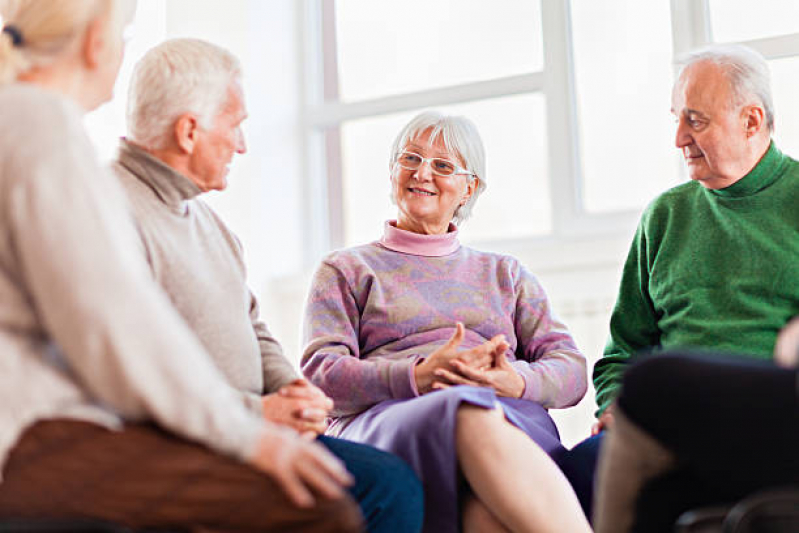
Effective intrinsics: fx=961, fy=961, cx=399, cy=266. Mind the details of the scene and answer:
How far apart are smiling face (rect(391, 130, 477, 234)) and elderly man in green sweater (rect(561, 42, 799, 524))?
0.49m

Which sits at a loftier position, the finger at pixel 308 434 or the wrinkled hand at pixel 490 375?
the wrinkled hand at pixel 490 375

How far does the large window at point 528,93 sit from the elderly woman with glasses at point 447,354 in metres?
0.87

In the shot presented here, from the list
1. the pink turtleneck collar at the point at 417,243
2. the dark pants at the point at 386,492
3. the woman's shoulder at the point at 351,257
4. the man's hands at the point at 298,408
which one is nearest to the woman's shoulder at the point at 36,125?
the man's hands at the point at 298,408

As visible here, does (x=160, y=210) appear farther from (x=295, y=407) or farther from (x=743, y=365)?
(x=743, y=365)

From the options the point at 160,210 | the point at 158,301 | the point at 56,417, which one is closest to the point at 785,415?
the point at 158,301

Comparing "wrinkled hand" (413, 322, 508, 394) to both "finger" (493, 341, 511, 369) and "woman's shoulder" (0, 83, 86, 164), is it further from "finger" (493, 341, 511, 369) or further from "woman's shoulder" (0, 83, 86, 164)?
"woman's shoulder" (0, 83, 86, 164)

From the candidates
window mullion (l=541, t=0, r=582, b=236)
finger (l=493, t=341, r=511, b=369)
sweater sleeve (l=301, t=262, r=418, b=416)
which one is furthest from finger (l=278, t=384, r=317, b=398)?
window mullion (l=541, t=0, r=582, b=236)

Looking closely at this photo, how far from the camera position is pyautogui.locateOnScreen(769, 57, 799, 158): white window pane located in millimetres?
3088

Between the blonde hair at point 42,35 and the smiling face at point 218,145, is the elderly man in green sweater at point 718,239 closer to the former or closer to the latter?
the smiling face at point 218,145

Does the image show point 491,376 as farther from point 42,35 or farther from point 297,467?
point 42,35

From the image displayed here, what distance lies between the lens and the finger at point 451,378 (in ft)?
6.84

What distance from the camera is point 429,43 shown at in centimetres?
366

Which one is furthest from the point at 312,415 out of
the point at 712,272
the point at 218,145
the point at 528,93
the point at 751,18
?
the point at 751,18

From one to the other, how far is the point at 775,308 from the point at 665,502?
3.20 feet
